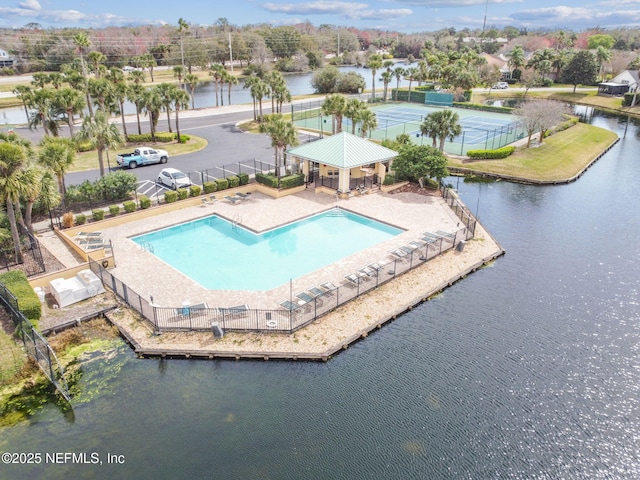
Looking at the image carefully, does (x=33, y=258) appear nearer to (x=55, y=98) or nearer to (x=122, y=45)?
(x=55, y=98)

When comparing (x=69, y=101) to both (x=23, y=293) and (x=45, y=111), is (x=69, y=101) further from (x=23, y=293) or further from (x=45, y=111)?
(x=23, y=293)

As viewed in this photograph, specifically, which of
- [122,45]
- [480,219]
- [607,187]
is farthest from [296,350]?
[122,45]

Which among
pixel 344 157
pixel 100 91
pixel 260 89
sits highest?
pixel 260 89

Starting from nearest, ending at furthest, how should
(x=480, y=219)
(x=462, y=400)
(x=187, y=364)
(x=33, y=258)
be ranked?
(x=462, y=400) → (x=187, y=364) → (x=33, y=258) → (x=480, y=219)

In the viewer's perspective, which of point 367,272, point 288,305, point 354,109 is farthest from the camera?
point 354,109

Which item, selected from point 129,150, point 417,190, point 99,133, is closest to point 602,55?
point 417,190

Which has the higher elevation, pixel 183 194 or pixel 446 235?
pixel 183 194
